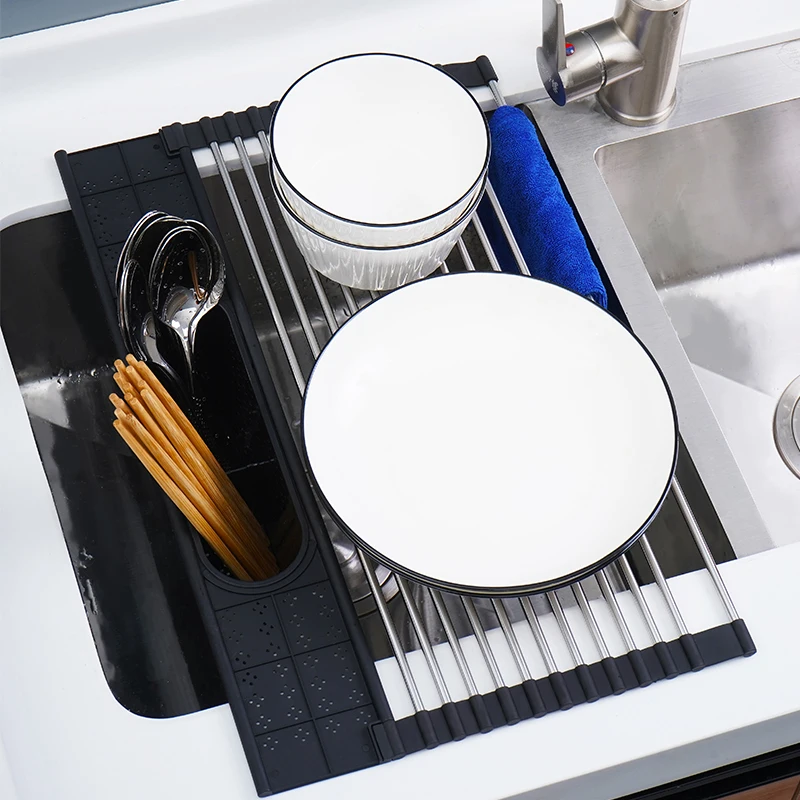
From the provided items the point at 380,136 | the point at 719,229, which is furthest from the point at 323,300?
the point at 719,229

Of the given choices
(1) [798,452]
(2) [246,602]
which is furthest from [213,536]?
(1) [798,452]

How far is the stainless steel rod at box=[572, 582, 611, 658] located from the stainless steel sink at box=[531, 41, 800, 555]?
0.19 meters

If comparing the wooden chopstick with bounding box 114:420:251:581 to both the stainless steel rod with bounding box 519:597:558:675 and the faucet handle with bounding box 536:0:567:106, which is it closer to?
the stainless steel rod with bounding box 519:597:558:675

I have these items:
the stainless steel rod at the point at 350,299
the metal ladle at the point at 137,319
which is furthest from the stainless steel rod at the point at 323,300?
the metal ladle at the point at 137,319

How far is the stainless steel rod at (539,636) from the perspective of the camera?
2.07ft

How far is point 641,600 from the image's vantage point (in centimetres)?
66

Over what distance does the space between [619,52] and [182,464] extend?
0.50m

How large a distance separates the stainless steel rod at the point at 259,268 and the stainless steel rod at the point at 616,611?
25 centimetres

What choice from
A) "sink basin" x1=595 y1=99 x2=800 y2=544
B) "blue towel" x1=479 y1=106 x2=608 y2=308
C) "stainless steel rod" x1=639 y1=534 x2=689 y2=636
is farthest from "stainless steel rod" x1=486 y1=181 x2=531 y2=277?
"stainless steel rod" x1=639 y1=534 x2=689 y2=636

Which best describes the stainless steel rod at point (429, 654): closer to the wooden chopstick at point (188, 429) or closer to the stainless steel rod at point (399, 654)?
the stainless steel rod at point (399, 654)

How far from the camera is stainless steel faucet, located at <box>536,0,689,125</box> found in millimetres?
788

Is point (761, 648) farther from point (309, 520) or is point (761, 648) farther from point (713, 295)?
point (713, 295)

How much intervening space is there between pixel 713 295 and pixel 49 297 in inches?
25.0

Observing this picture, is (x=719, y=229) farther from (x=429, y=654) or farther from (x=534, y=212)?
(x=429, y=654)
